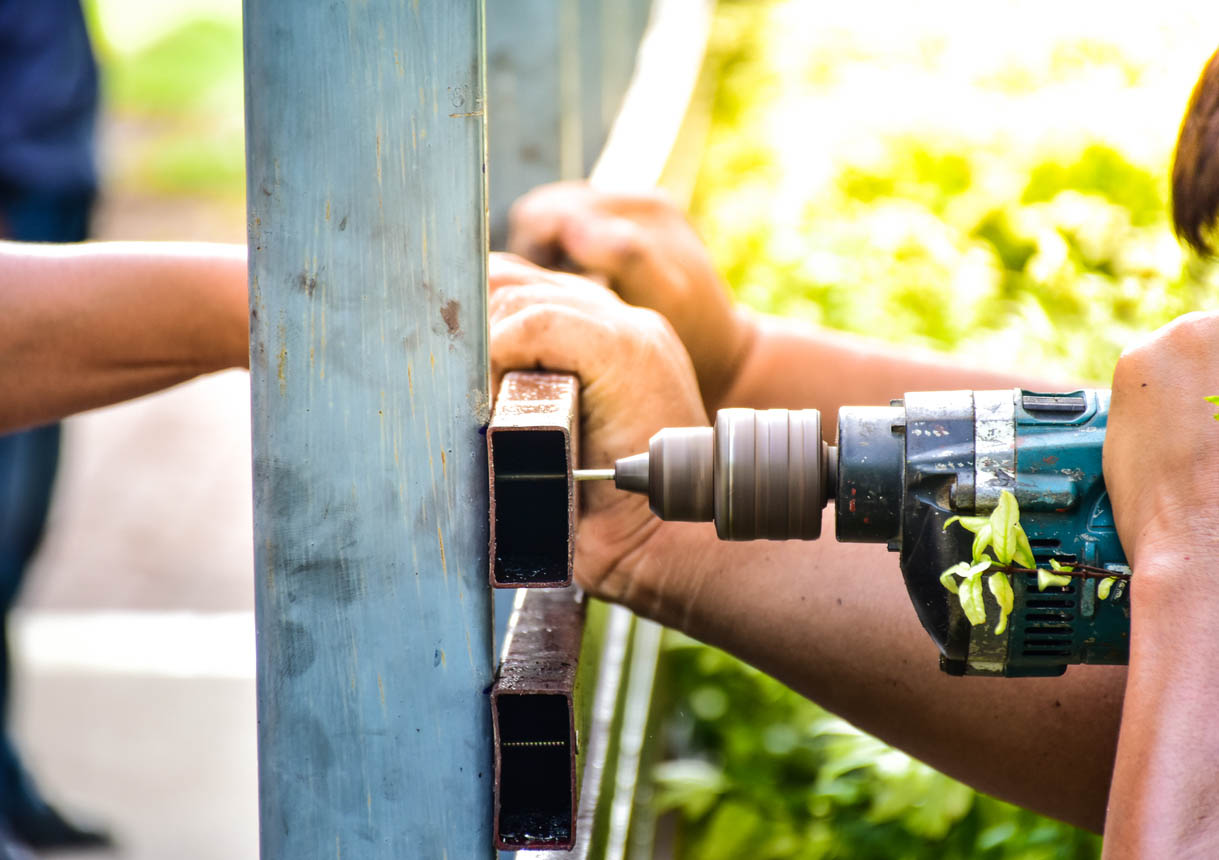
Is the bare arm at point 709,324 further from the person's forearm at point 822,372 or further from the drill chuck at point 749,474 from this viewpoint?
the drill chuck at point 749,474

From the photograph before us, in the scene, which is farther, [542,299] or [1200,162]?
[542,299]

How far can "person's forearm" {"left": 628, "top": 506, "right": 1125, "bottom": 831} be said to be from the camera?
1.49 m

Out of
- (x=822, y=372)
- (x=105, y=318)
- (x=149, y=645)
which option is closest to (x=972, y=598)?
(x=105, y=318)

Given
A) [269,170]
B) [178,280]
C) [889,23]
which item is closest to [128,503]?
[889,23]

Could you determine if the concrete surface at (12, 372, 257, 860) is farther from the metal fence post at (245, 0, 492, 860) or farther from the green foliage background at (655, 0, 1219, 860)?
the metal fence post at (245, 0, 492, 860)

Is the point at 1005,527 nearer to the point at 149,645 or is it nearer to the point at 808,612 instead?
the point at 808,612

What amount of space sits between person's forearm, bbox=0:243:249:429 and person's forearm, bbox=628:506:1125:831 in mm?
549

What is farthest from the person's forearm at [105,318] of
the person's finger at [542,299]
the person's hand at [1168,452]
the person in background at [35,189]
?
the person in background at [35,189]

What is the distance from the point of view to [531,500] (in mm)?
1141

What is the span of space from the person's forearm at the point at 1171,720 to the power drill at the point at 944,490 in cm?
17

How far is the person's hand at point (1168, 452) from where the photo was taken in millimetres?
954

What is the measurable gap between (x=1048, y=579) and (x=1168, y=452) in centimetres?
15

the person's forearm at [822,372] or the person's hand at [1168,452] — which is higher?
the person's hand at [1168,452]

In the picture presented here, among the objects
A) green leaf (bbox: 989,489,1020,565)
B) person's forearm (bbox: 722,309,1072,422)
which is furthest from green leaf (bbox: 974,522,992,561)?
person's forearm (bbox: 722,309,1072,422)
